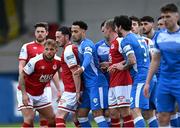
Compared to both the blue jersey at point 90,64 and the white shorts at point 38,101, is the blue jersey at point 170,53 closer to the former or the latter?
the blue jersey at point 90,64

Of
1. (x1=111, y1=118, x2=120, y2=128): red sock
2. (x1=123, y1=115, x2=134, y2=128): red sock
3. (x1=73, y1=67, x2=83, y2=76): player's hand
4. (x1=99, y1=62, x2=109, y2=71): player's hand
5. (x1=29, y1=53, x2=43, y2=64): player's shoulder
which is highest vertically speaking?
(x1=29, y1=53, x2=43, y2=64): player's shoulder

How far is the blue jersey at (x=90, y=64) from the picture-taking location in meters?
13.2

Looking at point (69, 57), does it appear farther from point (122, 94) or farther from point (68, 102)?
point (122, 94)

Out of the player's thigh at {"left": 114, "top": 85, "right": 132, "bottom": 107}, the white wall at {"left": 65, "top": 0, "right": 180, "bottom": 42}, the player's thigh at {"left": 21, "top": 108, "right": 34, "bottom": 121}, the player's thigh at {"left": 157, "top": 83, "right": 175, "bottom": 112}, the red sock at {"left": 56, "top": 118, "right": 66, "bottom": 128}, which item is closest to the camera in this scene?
the player's thigh at {"left": 157, "top": 83, "right": 175, "bottom": 112}

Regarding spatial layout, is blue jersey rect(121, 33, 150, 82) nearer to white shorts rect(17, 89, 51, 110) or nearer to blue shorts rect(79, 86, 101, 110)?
blue shorts rect(79, 86, 101, 110)

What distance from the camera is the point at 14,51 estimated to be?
24750 mm

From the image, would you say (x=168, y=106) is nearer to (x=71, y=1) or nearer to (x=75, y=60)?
(x=75, y=60)

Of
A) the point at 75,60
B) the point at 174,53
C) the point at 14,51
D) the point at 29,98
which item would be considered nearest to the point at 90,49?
the point at 75,60

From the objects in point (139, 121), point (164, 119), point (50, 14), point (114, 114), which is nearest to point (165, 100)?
point (164, 119)

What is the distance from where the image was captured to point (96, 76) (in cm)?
1353

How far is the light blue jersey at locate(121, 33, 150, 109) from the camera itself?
12602 millimetres

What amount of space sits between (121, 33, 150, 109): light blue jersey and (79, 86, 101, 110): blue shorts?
0.76m

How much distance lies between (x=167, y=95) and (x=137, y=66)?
1.95 metres

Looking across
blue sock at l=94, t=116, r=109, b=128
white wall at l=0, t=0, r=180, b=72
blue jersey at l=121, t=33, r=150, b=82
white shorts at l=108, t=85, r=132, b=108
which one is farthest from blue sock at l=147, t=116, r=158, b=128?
white wall at l=0, t=0, r=180, b=72
